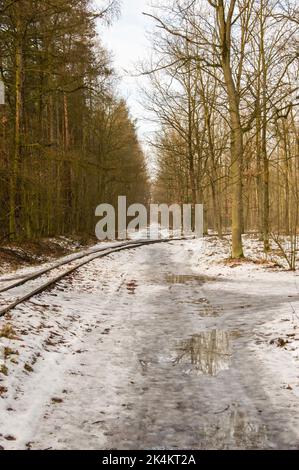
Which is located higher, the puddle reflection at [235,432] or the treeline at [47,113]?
the treeline at [47,113]

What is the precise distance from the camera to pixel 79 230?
32594 millimetres

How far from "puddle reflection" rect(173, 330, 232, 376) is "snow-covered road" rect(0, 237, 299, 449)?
17mm

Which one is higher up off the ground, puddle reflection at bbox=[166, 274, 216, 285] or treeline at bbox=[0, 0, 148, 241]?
treeline at bbox=[0, 0, 148, 241]

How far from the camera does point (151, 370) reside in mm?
6324

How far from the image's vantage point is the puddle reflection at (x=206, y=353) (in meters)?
6.34

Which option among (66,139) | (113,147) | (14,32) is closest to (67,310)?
(14,32)

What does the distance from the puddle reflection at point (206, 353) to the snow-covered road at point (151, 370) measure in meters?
0.02

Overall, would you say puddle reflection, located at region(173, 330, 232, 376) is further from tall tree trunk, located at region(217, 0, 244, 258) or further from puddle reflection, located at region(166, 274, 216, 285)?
tall tree trunk, located at region(217, 0, 244, 258)

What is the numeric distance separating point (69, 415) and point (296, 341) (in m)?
3.94

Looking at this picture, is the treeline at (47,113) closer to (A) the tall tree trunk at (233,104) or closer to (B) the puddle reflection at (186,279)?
(A) the tall tree trunk at (233,104)

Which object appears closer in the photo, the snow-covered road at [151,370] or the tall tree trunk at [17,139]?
the snow-covered road at [151,370]

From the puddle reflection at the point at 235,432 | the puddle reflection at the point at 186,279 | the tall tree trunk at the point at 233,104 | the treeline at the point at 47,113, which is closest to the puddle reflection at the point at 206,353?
the puddle reflection at the point at 235,432

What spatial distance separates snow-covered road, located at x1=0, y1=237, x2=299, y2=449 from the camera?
4.50 m

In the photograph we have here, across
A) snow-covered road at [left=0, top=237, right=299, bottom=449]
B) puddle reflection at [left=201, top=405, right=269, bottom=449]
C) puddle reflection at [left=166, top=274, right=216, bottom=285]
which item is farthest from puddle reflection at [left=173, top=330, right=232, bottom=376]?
puddle reflection at [left=166, top=274, right=216, bottom=285]
